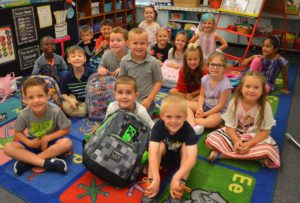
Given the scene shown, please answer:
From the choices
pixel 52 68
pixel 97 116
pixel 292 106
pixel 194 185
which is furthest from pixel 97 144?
pixel 292 106

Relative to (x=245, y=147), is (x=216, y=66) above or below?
above

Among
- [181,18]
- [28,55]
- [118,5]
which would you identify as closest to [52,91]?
[28,55]

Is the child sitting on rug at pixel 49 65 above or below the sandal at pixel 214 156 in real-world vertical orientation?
above

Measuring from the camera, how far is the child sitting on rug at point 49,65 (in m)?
2.66

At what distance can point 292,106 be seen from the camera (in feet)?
9.31

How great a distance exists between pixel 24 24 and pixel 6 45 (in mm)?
361

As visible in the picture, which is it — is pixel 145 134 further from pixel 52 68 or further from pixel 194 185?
pixel 52 68

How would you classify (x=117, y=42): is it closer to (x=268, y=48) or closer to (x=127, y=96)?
(x=127, y=96)

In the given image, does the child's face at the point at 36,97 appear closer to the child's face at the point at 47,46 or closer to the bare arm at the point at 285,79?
the child's face at the point at 47,46

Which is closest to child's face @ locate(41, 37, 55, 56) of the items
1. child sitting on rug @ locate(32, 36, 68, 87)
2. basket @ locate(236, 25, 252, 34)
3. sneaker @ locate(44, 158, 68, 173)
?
child sitting on rug @ locate(32, 36, 68, 87)

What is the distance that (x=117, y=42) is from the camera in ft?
8.63

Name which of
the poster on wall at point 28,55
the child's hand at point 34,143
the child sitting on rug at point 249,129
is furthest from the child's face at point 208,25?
the child's hand at point 34,143

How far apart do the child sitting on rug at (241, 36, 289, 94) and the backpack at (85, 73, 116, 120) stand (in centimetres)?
166

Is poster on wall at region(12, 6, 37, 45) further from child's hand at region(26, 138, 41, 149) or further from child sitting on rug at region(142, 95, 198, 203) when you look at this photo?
child sitting on rug at region(142, 95, 198, 203)
